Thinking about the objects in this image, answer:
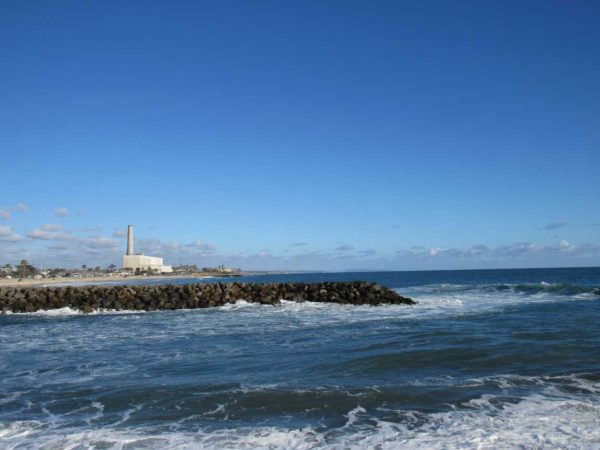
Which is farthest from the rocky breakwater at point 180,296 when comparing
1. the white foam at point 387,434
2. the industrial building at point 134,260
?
the industrial building at point 134,260

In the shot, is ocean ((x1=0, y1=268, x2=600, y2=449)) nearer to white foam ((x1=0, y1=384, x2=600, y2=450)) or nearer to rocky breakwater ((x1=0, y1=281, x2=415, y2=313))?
white foam ((x1=0, y1=384, x2=600, y2=450))

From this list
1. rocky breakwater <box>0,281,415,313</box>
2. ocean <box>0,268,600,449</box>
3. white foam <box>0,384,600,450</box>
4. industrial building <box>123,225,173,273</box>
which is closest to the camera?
white foam <box>0,384,600,450</box>

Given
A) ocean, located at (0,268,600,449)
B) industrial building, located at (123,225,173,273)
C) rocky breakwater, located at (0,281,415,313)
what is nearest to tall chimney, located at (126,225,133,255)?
industrial building, located at (123,225,173,273)

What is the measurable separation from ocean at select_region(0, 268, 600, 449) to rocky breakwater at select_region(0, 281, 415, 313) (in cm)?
1122

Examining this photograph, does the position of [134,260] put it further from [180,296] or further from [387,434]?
[387,434]

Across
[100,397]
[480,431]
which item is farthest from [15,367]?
[480,431]

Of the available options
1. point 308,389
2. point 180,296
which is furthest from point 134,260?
point 308,389

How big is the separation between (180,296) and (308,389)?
68.1ft

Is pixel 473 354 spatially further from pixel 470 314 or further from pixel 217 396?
pixel 470 314

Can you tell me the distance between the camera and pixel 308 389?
294 inches

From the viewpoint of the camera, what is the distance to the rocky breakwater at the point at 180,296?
85.3ft

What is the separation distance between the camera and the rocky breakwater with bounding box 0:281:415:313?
2600cm

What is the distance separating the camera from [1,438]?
5.62 meters

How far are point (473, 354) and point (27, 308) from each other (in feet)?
75.6
